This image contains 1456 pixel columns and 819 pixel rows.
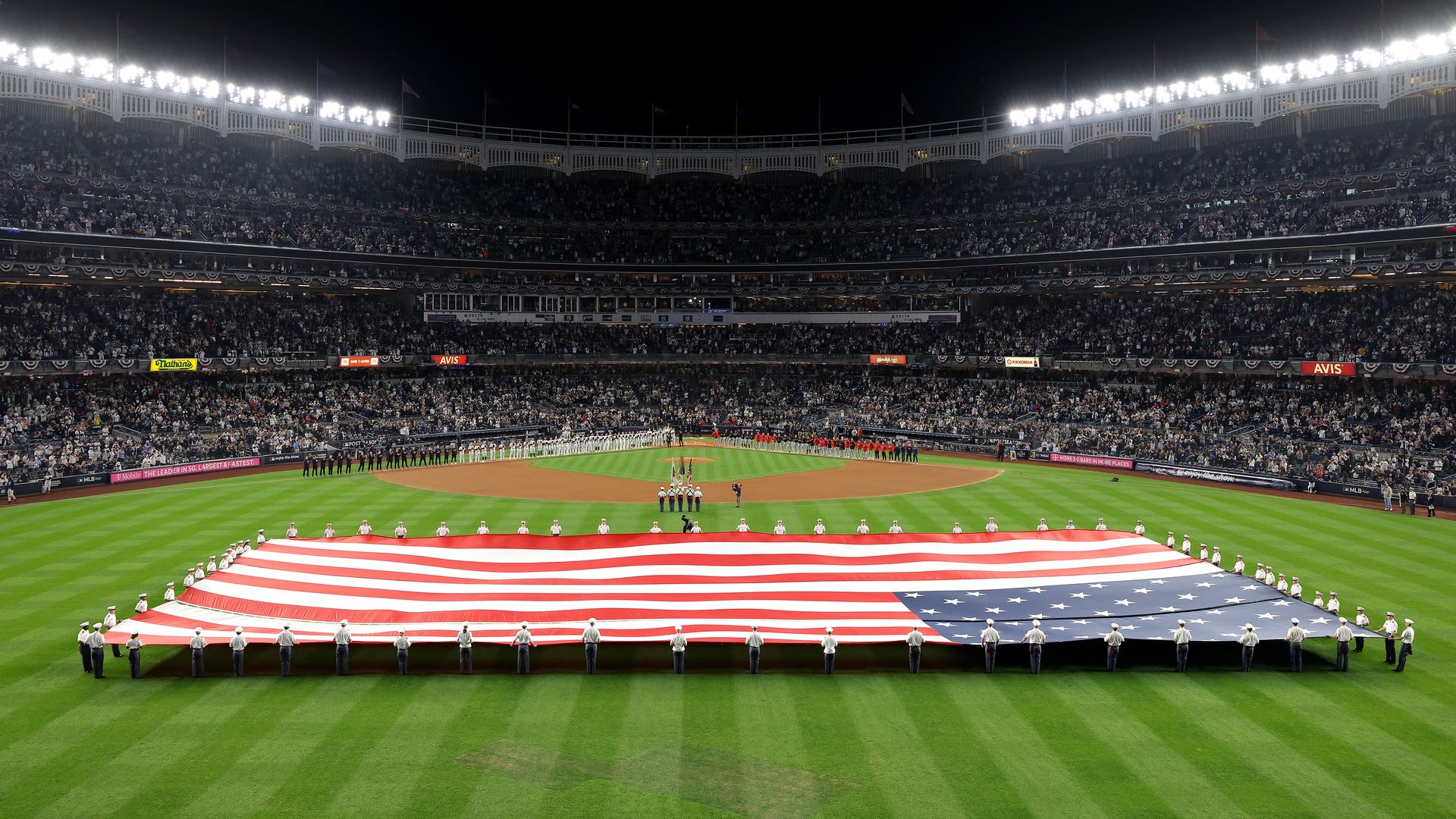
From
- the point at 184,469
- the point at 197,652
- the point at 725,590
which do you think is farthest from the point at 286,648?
the point at 184,469

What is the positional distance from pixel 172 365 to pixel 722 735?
5435 centimetres

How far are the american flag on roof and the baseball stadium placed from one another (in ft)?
0.59

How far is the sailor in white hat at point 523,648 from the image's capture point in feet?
61.8

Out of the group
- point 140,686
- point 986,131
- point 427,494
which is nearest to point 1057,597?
point 140,686

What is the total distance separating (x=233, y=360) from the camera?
59.3 meters

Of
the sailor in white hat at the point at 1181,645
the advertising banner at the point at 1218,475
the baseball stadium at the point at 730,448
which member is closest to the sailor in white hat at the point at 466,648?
the baseball stadium at the point at 730,448

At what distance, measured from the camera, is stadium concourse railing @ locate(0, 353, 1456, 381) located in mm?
50344

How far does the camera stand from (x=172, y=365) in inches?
2224

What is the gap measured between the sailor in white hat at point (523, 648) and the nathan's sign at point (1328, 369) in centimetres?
5043

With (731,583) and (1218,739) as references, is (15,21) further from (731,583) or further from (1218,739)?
(1218,739)

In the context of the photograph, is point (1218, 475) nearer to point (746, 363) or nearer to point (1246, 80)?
point (1246, 80)

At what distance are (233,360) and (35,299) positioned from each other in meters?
12.5

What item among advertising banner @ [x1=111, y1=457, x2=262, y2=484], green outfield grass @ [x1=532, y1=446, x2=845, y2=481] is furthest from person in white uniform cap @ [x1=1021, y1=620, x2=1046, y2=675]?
advertising banner @ [x1=111, y1=457, x2=262, y2=484]

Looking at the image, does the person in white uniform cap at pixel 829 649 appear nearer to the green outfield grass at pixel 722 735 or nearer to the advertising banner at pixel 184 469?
the green outfield grass at pixel 722 735
